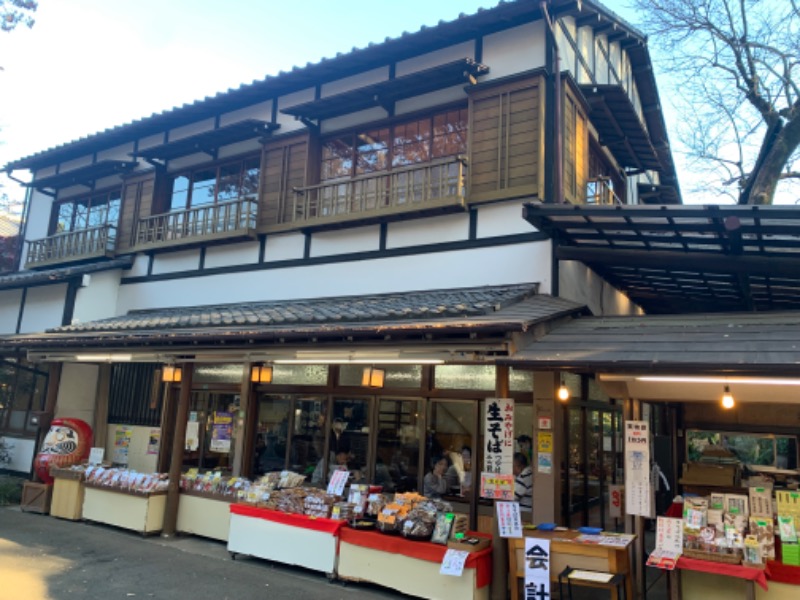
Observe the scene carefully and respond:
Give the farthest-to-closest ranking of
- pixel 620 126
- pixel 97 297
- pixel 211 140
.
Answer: pixel 97 297, pixel 211 140, pixel 620 126

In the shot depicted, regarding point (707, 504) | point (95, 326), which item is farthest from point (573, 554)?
point (95, 326)

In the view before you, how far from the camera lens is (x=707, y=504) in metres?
6.25

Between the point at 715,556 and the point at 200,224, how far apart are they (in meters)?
10.9

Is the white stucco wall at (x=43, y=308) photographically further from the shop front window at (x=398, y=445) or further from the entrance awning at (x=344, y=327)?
the shop front window at (x=398, y=445)

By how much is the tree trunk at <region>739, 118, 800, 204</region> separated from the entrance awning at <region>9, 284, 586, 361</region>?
1042 cm

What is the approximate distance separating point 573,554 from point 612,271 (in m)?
5.50

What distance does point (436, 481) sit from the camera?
339 inches

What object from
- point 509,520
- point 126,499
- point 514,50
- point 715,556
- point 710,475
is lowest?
point 126,499

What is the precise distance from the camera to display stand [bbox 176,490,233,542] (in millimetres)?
9148

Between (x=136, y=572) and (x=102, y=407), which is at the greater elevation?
(x=102, y=407)

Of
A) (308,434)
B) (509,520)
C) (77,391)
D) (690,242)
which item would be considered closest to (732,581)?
(509,520)

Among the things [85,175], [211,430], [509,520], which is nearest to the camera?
[509,520]

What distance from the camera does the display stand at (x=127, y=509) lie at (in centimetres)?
945

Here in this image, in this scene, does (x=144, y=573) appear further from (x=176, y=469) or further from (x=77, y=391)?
(x=77, y=391)
